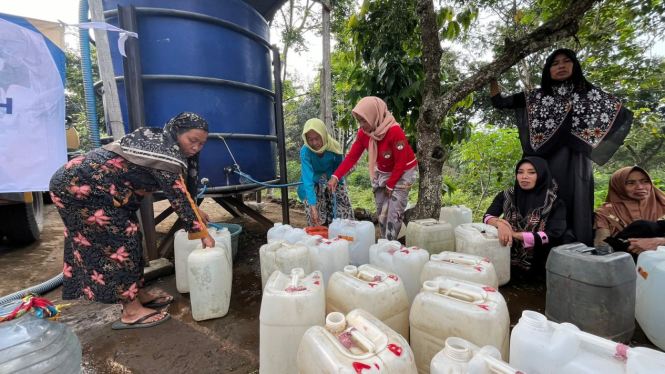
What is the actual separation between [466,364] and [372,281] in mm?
648

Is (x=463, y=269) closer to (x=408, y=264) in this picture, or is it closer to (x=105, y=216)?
(x=408, y=264)

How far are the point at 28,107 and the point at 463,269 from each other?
3.51m

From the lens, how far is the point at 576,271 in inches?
65.1

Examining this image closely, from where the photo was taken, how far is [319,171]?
11.6 ft

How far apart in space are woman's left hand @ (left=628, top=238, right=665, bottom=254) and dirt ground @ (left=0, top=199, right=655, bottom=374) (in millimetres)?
547

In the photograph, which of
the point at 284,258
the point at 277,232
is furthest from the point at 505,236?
the point at 277,232

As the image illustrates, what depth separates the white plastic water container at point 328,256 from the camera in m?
2.21

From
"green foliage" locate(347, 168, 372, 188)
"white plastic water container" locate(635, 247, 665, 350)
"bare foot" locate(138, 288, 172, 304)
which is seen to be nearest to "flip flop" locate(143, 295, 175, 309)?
"bare foot" locate(138, 288, 172, 304)

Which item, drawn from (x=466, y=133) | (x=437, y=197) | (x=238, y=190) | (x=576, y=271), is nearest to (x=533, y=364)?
(x=576, y=271)

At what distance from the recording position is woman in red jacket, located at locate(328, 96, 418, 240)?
2.86 m

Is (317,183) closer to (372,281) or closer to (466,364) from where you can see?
(372,281)

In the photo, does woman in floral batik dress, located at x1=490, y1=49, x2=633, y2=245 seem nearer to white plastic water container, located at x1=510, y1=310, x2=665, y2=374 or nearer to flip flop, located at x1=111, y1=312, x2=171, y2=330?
white plastic water container, located at x1=510, y1=310, x2=665, y2=374

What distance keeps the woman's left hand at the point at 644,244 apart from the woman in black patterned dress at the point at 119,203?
115 inches

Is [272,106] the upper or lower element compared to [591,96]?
upper
